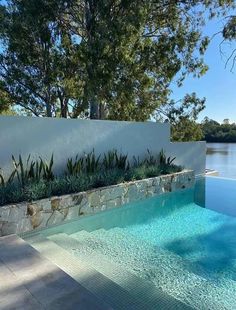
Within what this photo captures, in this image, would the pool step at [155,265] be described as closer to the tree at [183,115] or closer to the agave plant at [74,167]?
the agave plant at [74,167]

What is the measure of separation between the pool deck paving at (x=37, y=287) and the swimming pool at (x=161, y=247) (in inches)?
17.7

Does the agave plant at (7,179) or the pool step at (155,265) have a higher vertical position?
the agave plant at (7,179)

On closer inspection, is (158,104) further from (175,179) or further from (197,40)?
(175,179)

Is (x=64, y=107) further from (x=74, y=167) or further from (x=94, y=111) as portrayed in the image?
(x=74, y=167)

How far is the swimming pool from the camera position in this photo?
11.7 feet

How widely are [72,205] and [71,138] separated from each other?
2.12 meters

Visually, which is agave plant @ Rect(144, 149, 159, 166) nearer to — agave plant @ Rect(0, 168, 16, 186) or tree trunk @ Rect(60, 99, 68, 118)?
agave plant @ Rect(0, 168, 16, 186)

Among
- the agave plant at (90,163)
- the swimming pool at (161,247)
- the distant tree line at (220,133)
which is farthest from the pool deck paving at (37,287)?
the distant tree line at (220,133)

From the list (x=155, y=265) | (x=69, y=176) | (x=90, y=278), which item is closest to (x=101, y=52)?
(x=69, y=176)

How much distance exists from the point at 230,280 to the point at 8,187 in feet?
12.9

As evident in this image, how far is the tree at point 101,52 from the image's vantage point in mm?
10508

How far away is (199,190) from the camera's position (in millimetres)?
9805

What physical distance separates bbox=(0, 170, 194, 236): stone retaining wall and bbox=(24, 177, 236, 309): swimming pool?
0.58 ft

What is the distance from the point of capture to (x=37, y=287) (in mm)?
3033
